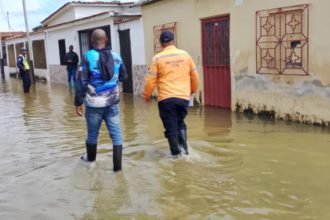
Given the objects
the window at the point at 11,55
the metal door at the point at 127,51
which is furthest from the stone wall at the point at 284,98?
the window at the point at 11,55

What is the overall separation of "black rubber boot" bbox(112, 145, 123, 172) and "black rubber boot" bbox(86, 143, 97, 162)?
0.35 m

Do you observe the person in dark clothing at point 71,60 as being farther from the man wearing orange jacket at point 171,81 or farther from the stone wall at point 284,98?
the man wearing orange jacket at point 171,81

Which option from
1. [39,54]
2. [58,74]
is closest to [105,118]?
[58,74]

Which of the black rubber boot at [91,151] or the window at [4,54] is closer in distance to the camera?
the black rubber boot at [91,151]

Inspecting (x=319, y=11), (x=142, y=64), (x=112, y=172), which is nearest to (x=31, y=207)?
(x=112, y=172)

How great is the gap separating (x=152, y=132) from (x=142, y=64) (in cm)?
616

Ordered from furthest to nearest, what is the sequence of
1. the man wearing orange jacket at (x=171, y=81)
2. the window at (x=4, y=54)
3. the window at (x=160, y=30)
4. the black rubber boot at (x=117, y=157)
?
the window at (x=4, y=54) < the window at (x=160, y=30) < the man wearing orange jacket at (x=171, y=81) < the black rubber boot at (x=117, y=157)

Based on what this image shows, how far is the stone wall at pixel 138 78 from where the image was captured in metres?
13.7

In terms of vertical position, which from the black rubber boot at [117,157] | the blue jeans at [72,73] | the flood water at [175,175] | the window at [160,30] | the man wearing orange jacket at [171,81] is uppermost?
the window at [160,30]

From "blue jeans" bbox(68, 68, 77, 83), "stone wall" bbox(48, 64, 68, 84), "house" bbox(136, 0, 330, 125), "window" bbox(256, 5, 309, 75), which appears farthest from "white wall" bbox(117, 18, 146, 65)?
"stone wall" bbox(48, 64, 68, 84)

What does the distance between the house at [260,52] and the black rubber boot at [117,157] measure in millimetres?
3902

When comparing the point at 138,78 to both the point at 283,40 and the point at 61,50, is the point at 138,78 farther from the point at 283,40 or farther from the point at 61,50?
the point at 61,50

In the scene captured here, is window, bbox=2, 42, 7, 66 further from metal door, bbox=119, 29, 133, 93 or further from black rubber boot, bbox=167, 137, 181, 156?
black rubber boot, bbox=167, 137, 181, 156

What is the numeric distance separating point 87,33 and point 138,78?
17.7 ft
